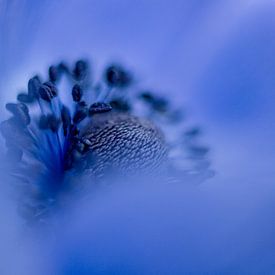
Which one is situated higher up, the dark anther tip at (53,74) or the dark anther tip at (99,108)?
the dark anther tip at (53,74)

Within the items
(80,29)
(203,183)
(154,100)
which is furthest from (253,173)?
(80,29)

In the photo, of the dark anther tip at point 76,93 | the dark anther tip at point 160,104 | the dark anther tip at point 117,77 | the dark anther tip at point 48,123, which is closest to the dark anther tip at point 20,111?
the dark anther tip at point 48,123

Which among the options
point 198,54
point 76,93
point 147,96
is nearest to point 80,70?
point 76,93

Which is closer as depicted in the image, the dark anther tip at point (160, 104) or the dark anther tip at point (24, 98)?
the dark anther tip at point (24, 98)

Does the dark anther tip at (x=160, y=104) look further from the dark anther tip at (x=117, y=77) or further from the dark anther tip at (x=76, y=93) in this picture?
the dark anther tip at (x=76, y=93)

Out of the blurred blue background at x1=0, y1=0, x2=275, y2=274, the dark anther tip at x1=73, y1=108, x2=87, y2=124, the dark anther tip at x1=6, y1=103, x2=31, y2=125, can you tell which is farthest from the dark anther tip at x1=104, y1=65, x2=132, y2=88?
the dark anther tip at x1=6, y1=103, x2=31, y2=125
